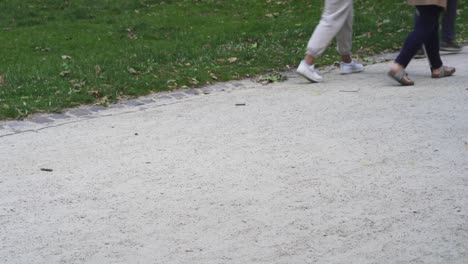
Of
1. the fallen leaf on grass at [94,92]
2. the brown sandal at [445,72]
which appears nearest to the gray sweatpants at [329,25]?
the brown sandal at [445,72]

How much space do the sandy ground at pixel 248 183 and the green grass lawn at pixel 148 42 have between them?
0.88m

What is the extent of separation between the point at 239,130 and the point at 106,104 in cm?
145

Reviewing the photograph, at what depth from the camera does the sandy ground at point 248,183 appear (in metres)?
3.79

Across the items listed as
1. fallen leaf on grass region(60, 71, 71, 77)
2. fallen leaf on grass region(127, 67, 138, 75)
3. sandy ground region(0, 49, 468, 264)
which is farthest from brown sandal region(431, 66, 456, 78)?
fallen leaf on grass region(60, 71, 71, 77)

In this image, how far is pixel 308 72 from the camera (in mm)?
7488

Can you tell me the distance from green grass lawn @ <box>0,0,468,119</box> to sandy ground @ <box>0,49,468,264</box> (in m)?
0.88

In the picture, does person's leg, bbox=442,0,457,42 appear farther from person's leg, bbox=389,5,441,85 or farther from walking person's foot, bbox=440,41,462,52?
person's leg, bbox=389,5,441,85

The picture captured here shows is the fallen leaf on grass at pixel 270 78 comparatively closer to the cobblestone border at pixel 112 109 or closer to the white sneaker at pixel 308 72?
the cobblestone border at pixel 112 109

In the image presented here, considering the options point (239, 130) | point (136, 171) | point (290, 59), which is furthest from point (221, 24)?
point (136, 171)

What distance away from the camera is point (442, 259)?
11.8ft

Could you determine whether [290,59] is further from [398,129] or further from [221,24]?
[221,24]

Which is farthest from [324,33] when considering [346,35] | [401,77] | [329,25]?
[401,77]

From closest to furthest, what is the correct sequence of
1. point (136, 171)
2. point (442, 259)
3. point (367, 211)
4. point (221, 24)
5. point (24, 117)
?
point (442, 259)
point (367, 211)
point (136, 171)
point (24, 117)
point (221, 24)

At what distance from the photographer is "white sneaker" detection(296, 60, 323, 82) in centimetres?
745
